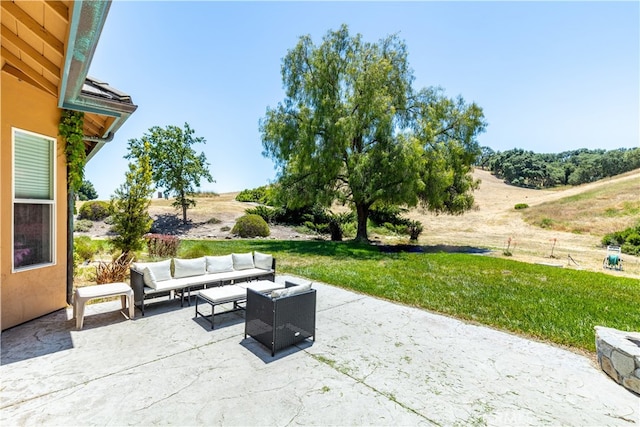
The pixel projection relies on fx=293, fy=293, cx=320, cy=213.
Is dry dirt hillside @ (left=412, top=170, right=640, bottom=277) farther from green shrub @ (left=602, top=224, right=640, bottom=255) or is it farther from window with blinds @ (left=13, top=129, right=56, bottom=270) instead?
window with blinds @ (left=13, top=129, right=56, bottom=270)

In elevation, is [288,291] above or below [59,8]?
below

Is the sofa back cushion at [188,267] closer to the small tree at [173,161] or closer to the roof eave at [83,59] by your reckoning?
the roof eave at [83,59]

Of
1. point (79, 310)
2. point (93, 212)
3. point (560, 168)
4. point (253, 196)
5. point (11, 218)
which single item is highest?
point (560, 168)

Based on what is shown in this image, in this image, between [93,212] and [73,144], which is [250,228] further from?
[73,144]

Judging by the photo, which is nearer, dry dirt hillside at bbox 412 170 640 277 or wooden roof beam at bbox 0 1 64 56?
wooden roof beam at bbox 0 1 64 56

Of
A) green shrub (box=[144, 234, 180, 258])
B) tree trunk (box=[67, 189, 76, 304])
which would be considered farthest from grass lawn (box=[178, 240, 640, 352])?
tree trunk (box=[67, 189, 76, 304])

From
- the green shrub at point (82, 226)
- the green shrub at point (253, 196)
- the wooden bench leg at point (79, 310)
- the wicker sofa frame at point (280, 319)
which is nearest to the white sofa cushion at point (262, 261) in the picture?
the wicker sofa frame at point (280, 319)

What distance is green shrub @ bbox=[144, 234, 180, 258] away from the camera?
11.1 metres

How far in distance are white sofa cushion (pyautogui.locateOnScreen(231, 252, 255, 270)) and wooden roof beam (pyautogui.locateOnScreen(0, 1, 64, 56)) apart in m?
4.88

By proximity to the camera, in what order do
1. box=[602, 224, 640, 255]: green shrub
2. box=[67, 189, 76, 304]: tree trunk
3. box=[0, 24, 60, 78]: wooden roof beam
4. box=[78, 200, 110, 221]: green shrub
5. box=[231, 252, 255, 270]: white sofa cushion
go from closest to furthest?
1. box=[0, 24, 60, 78]: wooden roof beam
2. box=[67, 189, 76, 304]: tree trunk
3. box=[231, 252, 255, 270]: white sofa cushion
4. box=[602, 224, 640, 255]: green shrub
5. box=[78, 200, 110, 221]: green shrub

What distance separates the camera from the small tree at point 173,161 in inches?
1007

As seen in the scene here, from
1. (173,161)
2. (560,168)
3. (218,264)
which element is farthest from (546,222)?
(560,168)

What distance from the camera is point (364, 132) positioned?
55.4ft

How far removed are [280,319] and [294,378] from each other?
2.62ft
